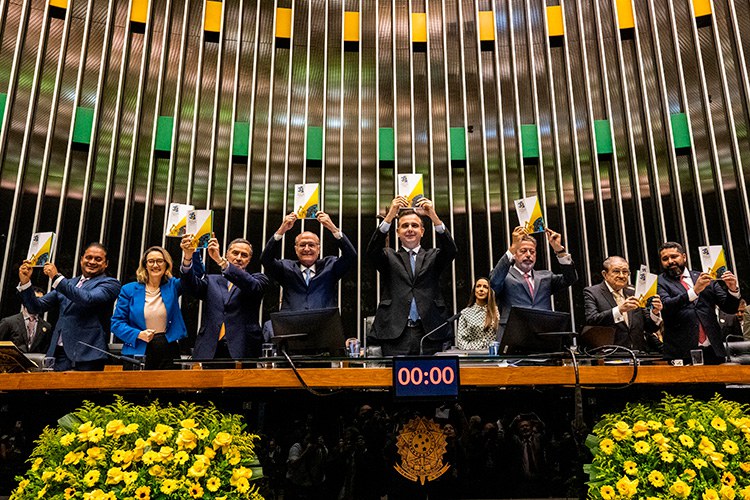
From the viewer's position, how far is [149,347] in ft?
8.46

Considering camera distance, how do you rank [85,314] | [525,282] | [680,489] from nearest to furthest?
[680,489], [85,314], [525,282]

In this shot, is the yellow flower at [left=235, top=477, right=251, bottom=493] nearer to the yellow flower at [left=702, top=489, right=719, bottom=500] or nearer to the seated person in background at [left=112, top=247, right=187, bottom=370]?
the seated person in background at [left=112, top=247, right=187, bottom=370]

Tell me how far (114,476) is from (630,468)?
164 centimetres

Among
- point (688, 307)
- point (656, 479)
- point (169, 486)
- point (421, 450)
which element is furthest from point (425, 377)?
point (688, 307)

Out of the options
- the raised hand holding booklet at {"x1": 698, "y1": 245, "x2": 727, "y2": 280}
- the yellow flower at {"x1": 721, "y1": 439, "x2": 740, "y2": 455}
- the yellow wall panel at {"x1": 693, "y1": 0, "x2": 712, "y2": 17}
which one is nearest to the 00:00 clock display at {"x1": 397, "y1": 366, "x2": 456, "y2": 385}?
the yellow flower at {"x1": 721, "y1": 439, "x2": 740, "y2": 455}

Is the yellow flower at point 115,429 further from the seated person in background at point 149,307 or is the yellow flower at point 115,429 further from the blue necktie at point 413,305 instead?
the blue necktie at point 413,305

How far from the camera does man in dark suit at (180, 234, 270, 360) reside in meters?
3.64

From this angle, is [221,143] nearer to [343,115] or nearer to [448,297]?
[343,115]

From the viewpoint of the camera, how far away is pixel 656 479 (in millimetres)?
2057

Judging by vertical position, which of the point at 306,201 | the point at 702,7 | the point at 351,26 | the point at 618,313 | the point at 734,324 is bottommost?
the point at 618,313

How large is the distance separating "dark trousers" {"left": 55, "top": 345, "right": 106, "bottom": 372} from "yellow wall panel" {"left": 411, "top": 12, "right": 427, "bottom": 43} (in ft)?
16.4

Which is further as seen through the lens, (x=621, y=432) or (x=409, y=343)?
(x=409, y=343)

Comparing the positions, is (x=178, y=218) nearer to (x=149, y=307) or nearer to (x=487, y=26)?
(x=149, y=307)

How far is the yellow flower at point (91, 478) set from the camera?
2.06m
